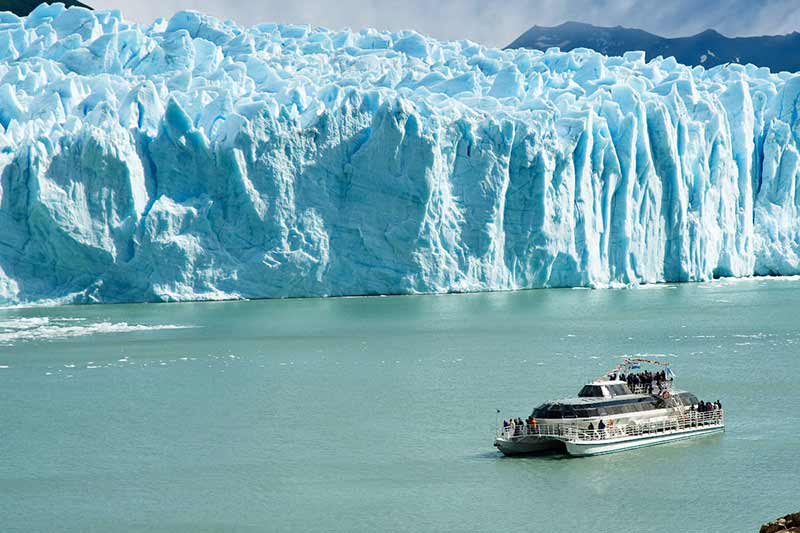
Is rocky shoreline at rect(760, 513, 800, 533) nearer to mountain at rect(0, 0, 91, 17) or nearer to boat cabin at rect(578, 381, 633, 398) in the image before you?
boat cabin at rect(578, 381, 633, 398)

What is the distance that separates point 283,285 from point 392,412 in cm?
1790

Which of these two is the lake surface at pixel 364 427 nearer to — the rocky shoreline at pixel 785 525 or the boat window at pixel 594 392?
the boat window at pixel 594 392

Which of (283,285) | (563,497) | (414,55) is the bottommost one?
(563,497)

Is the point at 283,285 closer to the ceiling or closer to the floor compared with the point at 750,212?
closer to the floor

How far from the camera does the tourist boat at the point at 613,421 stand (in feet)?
43.5

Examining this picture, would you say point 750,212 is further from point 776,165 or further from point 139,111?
point 139,111

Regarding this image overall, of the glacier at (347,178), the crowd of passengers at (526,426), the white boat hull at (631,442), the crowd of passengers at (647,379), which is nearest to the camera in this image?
the white boat hull at (631,442)

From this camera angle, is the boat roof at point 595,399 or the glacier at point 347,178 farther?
the glacier at point 347,178

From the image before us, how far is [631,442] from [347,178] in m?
21.4

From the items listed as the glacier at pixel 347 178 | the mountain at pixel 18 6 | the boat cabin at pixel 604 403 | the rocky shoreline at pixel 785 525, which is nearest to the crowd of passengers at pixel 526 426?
the boat cabin at pixel 604 403

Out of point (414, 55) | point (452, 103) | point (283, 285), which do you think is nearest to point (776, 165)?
point (452, 103)

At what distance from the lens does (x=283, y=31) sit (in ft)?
153

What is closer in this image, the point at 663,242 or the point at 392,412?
the point at 392,412

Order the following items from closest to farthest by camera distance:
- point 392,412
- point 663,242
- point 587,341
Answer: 1. point 392,412
2. point 587,341
3. point 663,242
